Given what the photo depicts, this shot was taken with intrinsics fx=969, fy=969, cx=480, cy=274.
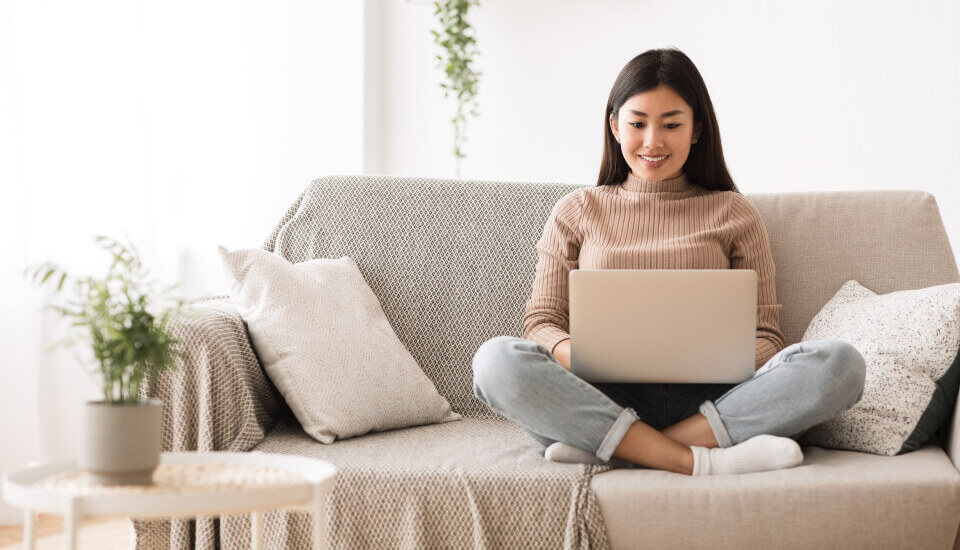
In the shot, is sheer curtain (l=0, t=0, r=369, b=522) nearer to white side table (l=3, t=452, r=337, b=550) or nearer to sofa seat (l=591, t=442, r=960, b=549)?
white side table (l=3, t=452, r=337, b=550)

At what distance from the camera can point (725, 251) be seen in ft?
6.42

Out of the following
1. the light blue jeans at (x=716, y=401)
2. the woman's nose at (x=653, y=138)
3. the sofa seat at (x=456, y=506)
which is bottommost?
the sofa seat at (x=456, y=506)

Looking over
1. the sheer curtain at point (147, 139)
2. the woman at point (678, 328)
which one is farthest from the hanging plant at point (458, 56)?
the woman at point (678, 328)

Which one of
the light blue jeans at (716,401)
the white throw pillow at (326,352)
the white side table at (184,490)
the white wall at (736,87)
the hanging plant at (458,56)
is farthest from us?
the hanging plant at (458,56)

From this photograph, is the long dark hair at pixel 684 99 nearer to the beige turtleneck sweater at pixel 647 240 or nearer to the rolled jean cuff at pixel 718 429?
the beige turtleneck sweater at pixel 647 240

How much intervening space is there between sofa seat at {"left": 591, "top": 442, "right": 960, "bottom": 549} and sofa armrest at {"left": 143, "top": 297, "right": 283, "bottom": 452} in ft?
2.20

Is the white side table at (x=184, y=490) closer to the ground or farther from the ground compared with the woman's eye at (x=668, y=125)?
closer to the ground

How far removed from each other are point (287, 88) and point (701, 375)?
1911mm

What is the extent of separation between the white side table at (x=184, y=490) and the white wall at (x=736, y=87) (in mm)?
1973

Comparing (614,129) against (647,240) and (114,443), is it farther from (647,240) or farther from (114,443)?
(114,443)

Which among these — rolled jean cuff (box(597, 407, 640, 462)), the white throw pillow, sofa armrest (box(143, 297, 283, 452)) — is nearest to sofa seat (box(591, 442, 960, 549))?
rolled jean cuff (box(597, 407, 640, 462))

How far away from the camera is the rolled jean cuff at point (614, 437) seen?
61.1 inches

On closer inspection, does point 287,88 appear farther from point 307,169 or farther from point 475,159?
point 475,159

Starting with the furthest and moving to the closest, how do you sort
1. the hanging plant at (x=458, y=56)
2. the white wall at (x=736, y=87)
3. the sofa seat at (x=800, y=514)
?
the hanging plant at (x=458, y=56) → the white wall at (x=736, y=87) → the sofa seat at (x=800, y=514)
